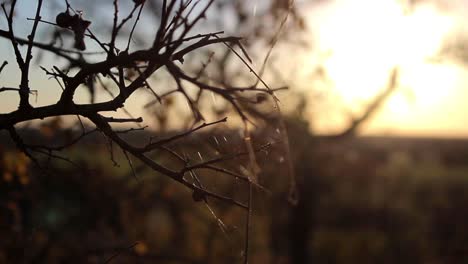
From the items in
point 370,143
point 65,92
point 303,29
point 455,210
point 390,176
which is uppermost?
point 370,143

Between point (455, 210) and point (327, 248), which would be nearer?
point (327, 248)

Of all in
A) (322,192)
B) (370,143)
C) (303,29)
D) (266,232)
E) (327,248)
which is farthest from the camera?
(370,143)

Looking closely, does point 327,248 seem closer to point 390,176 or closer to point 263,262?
point 263,262

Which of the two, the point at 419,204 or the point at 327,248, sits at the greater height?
the point at 419,204

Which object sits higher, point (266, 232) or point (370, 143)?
point (370, 143)

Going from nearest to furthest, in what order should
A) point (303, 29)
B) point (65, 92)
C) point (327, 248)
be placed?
1. point (65, 92)
2. point (303, 29)
3. point (327, 248)

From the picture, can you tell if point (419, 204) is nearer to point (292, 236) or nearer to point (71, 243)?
point (292, 236)

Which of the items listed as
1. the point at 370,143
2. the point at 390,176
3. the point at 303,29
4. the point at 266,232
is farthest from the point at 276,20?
the point at 370,143

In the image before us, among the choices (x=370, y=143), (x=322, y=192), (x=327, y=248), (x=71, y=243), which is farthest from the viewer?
(x=370, y=143)

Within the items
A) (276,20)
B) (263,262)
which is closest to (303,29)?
(276,20)
